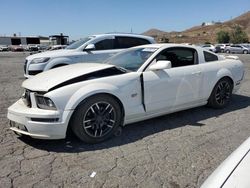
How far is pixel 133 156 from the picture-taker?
3.47 meters

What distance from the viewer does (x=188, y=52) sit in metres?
5.15

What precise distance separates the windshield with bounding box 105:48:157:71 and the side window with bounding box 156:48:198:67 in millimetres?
294

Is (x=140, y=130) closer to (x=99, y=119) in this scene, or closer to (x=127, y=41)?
(x=99, y=119)

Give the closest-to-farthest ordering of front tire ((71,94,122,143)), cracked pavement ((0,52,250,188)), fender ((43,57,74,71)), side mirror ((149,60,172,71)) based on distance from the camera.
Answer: cracked pavement ((0,52,250,188)), front tire ((71,94,122,143)), side mirror ((149,60,172,71)), fender ((43,57,74,71))

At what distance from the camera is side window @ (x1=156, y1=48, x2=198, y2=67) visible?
487cm

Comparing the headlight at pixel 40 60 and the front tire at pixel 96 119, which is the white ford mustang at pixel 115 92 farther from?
the headlight at pixel 40 60

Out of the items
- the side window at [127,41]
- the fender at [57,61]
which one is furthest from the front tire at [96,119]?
the side window at [127,41]

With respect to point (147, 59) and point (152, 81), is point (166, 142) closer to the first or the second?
point (152, 81)

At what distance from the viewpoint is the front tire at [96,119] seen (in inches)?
143

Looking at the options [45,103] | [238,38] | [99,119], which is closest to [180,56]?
[99,119]

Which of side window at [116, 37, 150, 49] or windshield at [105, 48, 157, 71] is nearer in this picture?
windshield at [105, 48, 157, 71]

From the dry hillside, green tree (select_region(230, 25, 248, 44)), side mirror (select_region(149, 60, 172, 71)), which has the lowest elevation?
side mirror (select_region(149, 60, 172, 71))

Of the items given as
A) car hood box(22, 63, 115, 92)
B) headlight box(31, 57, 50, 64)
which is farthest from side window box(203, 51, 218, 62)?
headlight box(31, 57, 50, 64)

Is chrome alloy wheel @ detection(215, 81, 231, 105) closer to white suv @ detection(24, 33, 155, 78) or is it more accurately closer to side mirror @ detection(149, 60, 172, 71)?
side mirror @ detection(149, 60, 172, 71)
